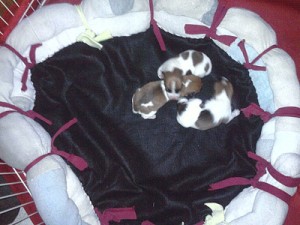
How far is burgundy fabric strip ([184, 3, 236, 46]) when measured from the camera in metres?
2.05

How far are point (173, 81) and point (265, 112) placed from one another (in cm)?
42

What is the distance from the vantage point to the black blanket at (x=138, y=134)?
2.03 meters

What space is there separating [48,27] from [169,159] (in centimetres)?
80

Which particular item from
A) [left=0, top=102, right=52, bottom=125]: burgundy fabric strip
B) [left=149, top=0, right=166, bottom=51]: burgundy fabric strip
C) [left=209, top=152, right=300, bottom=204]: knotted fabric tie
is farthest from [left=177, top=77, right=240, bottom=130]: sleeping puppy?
[left=0, top=102, right=52, bottom=125]: burgundy fabric strip

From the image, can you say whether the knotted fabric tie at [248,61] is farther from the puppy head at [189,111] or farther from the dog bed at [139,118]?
the puppy head at [189,111]

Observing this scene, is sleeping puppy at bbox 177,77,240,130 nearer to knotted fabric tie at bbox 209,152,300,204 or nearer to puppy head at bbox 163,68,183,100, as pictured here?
puppy head at bbox 163,68,183,100

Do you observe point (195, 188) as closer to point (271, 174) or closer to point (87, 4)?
point (271, 174)

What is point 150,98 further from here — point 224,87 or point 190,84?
point 224,87

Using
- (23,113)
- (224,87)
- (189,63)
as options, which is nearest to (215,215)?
(224,87)

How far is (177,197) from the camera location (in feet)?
6.59

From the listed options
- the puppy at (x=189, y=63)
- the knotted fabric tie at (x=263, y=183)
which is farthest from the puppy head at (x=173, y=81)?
the knotted fabric tie at (x=263, y=183)

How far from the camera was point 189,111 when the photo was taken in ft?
6.44

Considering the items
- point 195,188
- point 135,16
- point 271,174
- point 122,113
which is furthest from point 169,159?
point 135,16

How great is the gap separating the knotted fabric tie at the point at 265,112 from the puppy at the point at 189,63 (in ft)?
0.86
